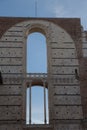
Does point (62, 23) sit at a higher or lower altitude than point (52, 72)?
higher

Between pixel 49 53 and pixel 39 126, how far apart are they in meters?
4.84

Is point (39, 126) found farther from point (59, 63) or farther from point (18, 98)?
point (59, 63)

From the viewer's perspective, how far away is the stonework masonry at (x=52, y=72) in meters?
18.2

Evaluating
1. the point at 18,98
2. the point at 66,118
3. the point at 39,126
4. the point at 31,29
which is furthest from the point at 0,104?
the point at 31,29

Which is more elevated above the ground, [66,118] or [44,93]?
[44,93]

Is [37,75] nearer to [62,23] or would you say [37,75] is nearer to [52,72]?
[52,72]

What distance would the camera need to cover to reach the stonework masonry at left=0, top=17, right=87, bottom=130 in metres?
18.2

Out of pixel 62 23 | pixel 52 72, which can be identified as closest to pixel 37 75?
pixel 52 72

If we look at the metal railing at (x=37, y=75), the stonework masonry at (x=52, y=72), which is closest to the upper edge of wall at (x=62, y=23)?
the stonework masonry at (x=52, y=72)

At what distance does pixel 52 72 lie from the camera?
775 inches

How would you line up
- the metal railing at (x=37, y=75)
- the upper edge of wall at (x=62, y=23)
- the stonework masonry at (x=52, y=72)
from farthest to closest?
the upper edge of wall at (x=62, y=23), the metal railing at (x=37, y=75), the stonework masonry at (x=52, y=72)

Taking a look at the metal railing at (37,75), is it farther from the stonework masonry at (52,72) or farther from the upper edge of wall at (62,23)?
the upper edge of wall at (62,23)

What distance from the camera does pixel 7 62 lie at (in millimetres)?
19906

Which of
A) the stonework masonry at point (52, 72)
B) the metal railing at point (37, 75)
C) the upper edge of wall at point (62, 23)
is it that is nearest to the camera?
the stonework masonry at point (52, 72)
